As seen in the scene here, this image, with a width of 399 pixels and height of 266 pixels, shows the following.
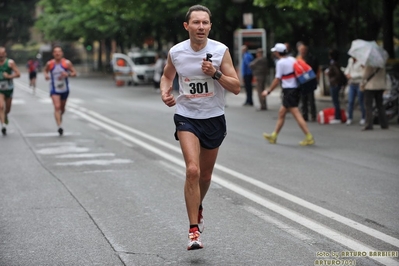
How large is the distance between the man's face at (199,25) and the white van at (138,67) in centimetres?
3894

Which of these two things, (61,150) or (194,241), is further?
(61,150)

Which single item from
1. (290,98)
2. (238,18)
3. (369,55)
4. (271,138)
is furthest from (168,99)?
(238,18)

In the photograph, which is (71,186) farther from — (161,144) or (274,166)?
(161,144)

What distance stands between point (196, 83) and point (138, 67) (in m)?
39.5

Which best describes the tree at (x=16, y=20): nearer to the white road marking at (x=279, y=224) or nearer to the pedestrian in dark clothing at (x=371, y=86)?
the pedestrian in dark clothing at (x=371, y=86)

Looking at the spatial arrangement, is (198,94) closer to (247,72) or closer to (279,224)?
(279,224)

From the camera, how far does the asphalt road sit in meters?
6.57

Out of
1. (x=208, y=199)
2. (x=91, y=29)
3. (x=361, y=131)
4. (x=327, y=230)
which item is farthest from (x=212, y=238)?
(x=91, y=29)

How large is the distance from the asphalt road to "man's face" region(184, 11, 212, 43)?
63.2 inches

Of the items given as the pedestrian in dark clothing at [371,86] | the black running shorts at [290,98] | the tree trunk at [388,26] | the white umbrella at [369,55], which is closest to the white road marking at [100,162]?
the black running shorts at [290,98]

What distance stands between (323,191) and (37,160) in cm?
515

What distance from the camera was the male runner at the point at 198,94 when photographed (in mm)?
6617

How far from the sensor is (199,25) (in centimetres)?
663

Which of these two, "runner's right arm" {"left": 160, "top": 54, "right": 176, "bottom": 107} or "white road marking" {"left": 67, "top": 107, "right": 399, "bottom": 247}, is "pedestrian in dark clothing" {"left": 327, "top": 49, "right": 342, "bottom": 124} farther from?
"runner's right arm" {"left": 160, "top": 54, "right": 176, "bottom": 107}
